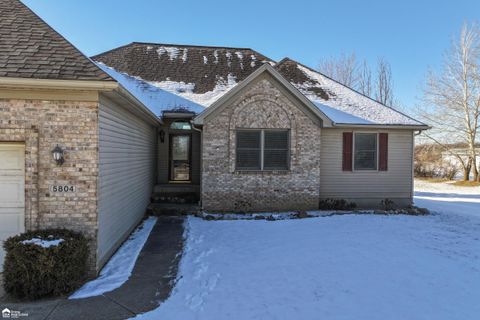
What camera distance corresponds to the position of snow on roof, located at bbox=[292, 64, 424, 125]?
11.5 m

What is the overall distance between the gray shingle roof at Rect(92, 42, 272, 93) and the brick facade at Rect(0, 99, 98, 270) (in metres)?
8.36

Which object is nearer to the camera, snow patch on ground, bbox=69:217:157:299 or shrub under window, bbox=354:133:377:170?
snow patch on ground, bbox=69:217:157:299

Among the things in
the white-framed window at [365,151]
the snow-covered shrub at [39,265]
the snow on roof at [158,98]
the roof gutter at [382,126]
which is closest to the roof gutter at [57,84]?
the snow-covered shrub at [39,265]

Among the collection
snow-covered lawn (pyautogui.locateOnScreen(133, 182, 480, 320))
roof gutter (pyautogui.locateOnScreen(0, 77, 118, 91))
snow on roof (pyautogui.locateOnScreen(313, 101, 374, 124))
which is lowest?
snow-covered lawn (pyautogui.locateOnScreen(133, 182, 480, 320))

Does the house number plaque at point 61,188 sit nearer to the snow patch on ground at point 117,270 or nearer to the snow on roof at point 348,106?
the snow patch on ground at point 117,270

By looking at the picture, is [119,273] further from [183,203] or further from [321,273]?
[183,203]

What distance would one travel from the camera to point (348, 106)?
12406 mm

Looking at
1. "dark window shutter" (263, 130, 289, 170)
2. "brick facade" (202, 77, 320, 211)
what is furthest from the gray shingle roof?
"dark window shutter" (263, 130, 289, 170)

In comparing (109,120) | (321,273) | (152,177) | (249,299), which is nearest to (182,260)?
(249,299)

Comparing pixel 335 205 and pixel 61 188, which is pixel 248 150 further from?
pixel 61 188

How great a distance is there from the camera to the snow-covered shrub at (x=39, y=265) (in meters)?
4.28

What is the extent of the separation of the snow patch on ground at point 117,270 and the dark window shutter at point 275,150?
4.87m

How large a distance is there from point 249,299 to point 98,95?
406cm

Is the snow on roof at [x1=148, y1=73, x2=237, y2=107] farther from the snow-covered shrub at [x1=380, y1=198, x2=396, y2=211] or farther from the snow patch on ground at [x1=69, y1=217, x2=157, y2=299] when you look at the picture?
the snow-covered shrub at [x1=380, y1=198, x2=396, y2=211]
